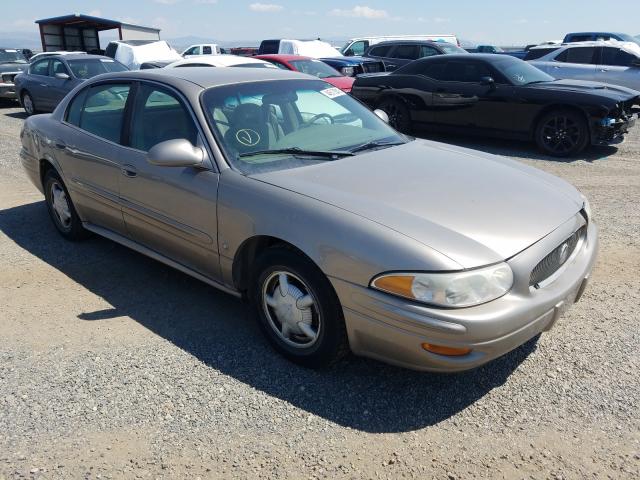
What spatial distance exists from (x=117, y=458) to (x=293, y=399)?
88 centimetres

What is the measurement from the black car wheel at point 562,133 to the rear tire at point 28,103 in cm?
1117

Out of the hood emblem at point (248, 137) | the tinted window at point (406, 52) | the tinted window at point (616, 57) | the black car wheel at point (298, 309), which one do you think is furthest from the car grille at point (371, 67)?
the black car wheel at point (298, 309)

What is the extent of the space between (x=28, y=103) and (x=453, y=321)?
13.8 metres

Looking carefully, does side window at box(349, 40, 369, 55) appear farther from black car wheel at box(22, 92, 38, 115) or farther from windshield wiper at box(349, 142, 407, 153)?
windshield wiper at box(349, 142, 407, 153)

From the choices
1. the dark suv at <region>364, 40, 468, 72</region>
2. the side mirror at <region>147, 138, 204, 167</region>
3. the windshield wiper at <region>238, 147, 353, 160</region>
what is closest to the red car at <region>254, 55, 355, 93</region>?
the dark suv at <region>364, 40, 468, 72</region>

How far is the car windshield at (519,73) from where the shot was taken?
30.2 feet

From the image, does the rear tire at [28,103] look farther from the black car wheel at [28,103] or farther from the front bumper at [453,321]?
the front bumper at [453,321]

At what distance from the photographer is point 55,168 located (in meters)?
4.88

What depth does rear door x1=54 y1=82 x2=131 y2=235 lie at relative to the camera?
4137 millimetres

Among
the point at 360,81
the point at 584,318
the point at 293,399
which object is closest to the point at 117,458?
the point at 293,399

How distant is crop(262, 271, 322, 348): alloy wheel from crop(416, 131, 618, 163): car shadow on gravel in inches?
259

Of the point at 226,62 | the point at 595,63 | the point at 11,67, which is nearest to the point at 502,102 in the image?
the point at 226,62

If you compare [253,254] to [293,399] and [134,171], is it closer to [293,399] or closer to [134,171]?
[293,399]

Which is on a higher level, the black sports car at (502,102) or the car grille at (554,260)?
the car grille at (554,260)
